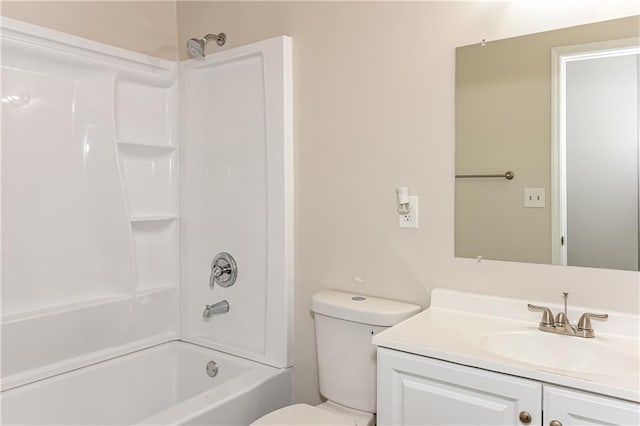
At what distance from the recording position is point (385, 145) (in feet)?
6.65

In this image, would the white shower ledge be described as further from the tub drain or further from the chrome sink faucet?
the tub drain

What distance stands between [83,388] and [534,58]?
2.22 meters

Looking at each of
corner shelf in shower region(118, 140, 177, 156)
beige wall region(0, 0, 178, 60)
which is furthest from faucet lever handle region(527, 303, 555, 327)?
beige wall region(0, 0, 178, 60)

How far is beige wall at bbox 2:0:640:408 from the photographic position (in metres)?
1.71

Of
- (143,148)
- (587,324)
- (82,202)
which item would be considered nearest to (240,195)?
(143,148)

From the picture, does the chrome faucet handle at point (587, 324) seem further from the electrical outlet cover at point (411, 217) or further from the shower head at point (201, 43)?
the shower head at point (201, 43)

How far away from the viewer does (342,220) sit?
2.17 metres

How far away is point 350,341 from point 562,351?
741 millimetres

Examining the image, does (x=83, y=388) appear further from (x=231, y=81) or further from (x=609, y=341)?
(x=609, y=341)

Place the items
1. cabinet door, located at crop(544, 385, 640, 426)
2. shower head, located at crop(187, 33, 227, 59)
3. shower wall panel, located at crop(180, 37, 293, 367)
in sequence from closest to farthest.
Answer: cabinet door, located at crop(544, 385, 640, 426)
shower wall panel, located at crop(180, 37, 293, 367)
shower head, located at crop(187, 33, 227, 59)

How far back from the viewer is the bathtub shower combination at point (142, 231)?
2.11 metres

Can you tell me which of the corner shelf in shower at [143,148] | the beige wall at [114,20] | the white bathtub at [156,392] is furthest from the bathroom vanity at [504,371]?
the beige wall at [114,20]

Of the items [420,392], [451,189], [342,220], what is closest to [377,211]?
[342,220]

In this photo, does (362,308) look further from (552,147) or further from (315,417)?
(552,147)
